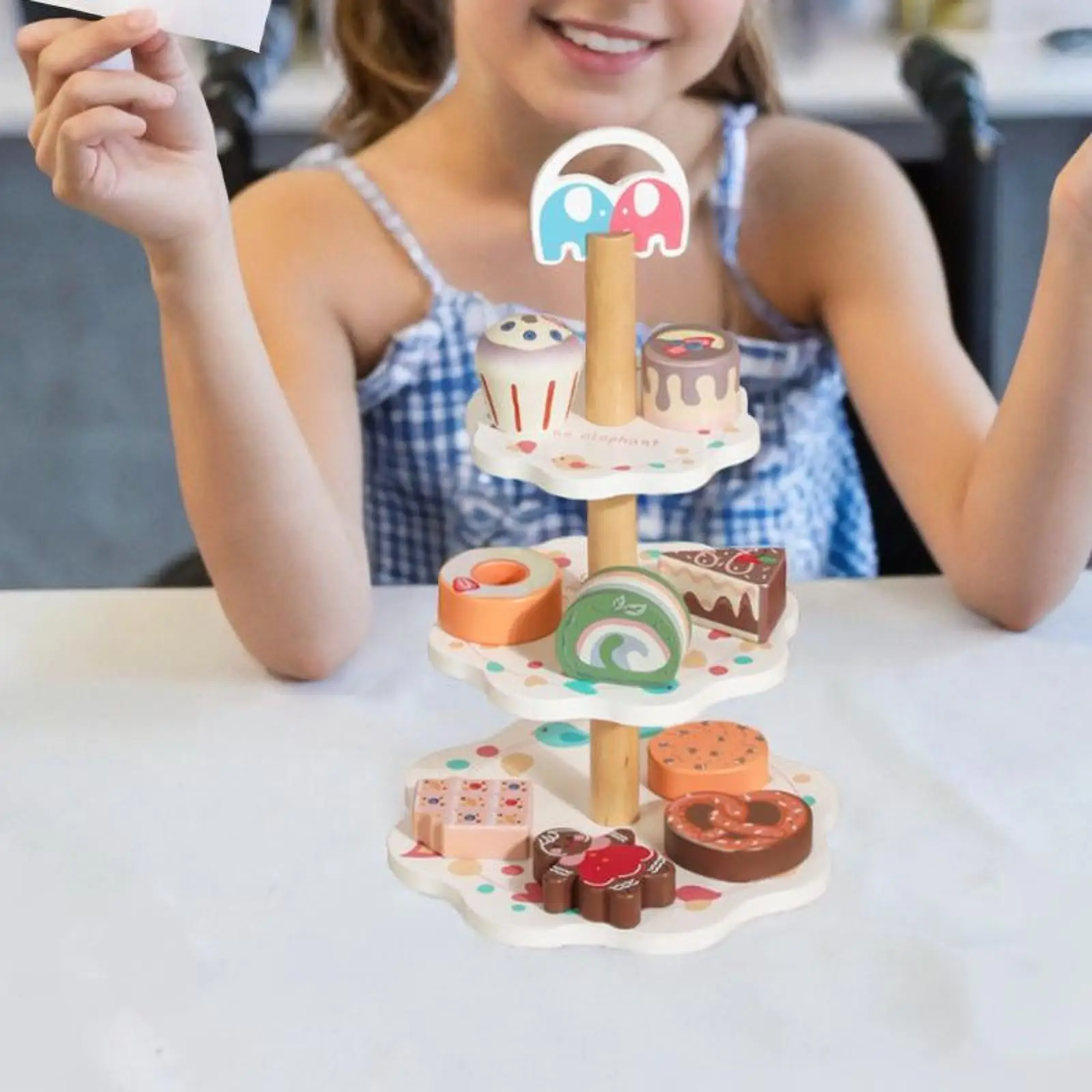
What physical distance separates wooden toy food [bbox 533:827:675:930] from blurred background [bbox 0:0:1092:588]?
1.73 metres

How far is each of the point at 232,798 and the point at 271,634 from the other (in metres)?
0.12

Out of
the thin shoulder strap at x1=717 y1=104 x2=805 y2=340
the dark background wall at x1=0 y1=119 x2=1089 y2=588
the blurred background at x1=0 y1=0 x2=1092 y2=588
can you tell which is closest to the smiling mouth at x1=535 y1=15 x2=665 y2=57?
the thin shoulder strap at x1=717 y1=104 x2=805 y2=340

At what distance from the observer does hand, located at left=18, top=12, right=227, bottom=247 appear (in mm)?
717

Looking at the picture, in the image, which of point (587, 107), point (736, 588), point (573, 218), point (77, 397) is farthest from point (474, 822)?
point (77, 397)

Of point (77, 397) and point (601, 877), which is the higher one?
point (601, 877)

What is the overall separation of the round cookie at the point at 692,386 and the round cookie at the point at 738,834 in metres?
0.17

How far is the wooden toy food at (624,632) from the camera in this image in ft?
2.13

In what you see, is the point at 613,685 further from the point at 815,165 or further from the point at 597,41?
the point at 815,165

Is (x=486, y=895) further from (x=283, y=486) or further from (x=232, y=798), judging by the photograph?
(x=283, y=486)

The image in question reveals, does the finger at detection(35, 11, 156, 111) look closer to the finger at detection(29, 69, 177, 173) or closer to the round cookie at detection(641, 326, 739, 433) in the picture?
the finger at detection(29, 69, 177, 173)

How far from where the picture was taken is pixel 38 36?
2.45ft

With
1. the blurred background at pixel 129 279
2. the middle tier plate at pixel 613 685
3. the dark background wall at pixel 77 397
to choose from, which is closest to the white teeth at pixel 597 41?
the middle tier plate at pixel 613 685

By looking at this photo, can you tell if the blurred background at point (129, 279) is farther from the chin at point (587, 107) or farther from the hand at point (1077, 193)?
the hand at point (1077, 193)

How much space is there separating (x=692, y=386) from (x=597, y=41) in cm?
40
